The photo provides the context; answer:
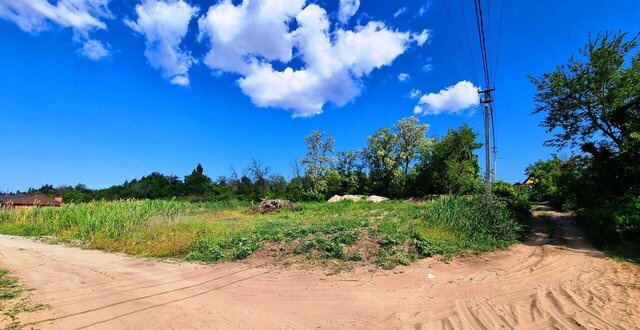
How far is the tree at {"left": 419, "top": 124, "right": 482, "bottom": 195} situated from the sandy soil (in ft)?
73.9

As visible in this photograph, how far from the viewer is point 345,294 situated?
657 centimetres

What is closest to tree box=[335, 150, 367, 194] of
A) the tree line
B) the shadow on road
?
the tree line

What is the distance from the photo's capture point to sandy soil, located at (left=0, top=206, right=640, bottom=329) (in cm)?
512

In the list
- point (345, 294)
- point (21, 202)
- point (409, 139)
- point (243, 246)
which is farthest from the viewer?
point (21, 202)

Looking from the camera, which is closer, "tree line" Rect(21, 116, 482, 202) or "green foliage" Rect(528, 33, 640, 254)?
"green foliage" Rect(528, 33, 640, 254)

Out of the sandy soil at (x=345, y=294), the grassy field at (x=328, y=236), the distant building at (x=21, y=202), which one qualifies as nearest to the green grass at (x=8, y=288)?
the sandy soil at (x=345, y=294)

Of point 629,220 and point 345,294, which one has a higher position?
point 629,220

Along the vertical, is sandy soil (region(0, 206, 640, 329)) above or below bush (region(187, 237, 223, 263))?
below

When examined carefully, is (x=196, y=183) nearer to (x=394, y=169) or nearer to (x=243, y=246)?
(x=394, y=169)

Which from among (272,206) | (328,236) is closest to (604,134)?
(328,236)

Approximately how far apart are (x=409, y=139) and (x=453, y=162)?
7797mm

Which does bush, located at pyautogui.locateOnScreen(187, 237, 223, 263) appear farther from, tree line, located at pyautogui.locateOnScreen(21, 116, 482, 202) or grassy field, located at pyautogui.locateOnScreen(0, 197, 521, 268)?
tree line, located at pyautogui.locateOnScreen(21, 116, 482, 202)

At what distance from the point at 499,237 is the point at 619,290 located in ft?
17.5

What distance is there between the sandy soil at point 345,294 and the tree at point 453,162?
22.5 metres
